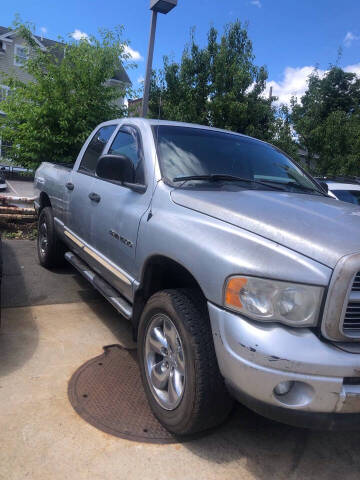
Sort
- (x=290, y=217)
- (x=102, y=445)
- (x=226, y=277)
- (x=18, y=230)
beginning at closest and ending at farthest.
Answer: (x=226, y=277), (x=290, y=217), (x=102, y=445), (x=18, y=230)

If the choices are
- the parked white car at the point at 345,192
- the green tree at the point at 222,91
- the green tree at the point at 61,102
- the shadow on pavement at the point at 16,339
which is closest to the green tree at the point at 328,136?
the green tree at the point at 222,91

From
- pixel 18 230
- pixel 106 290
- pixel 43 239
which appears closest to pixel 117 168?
pixel 106 290

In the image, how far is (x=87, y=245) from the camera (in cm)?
387

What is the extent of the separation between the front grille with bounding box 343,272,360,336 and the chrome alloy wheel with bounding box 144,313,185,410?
2.89 ft

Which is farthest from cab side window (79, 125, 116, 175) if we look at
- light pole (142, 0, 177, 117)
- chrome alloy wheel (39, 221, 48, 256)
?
light pole (142, 0, 177, 117)

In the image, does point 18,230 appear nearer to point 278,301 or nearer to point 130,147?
A: point 130,147

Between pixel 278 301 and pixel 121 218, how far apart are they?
1.60 meters

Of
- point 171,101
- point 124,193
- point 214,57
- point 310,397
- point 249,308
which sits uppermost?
point 214,57

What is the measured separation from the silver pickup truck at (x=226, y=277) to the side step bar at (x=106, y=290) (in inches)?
0.6

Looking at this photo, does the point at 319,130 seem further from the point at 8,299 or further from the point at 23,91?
the point at 8,299

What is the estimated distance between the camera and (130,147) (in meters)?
3.51

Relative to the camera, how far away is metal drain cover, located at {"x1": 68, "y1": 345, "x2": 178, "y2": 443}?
250 centimetres

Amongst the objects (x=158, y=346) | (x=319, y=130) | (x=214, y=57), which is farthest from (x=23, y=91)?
(x=319, y=130)

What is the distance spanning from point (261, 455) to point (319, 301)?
3.65ft
